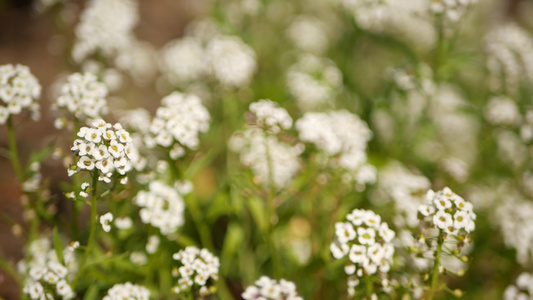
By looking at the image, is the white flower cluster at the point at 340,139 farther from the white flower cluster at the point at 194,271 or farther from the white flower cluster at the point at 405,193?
the white flower cluster at the point at 194,271

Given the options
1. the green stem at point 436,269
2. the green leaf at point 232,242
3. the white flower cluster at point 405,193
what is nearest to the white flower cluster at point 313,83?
the white flower cluster at point 405,193

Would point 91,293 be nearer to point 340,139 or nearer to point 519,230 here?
point 340,139

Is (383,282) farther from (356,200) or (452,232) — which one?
(356,200)

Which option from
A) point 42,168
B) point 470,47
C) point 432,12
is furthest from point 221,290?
point 470,47

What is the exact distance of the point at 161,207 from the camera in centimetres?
266

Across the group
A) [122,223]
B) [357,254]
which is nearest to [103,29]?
[122,223]

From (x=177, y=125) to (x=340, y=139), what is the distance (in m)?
1.27

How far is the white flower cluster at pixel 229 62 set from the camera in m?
3.74

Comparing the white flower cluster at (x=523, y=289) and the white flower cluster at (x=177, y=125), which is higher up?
the white flower cluster at (x=177, y=125)

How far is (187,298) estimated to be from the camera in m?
2.38

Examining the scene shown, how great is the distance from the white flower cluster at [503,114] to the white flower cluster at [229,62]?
2.31m

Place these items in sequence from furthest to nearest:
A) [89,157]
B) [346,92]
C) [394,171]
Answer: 1. [346,92]
2. [394,171]
3. [89,157]

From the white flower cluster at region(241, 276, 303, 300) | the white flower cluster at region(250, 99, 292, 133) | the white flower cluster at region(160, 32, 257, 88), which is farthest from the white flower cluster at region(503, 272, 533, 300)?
the white flower cluster at region(160, 32, 257, 88)

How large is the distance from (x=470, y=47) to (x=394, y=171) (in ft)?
13.8
